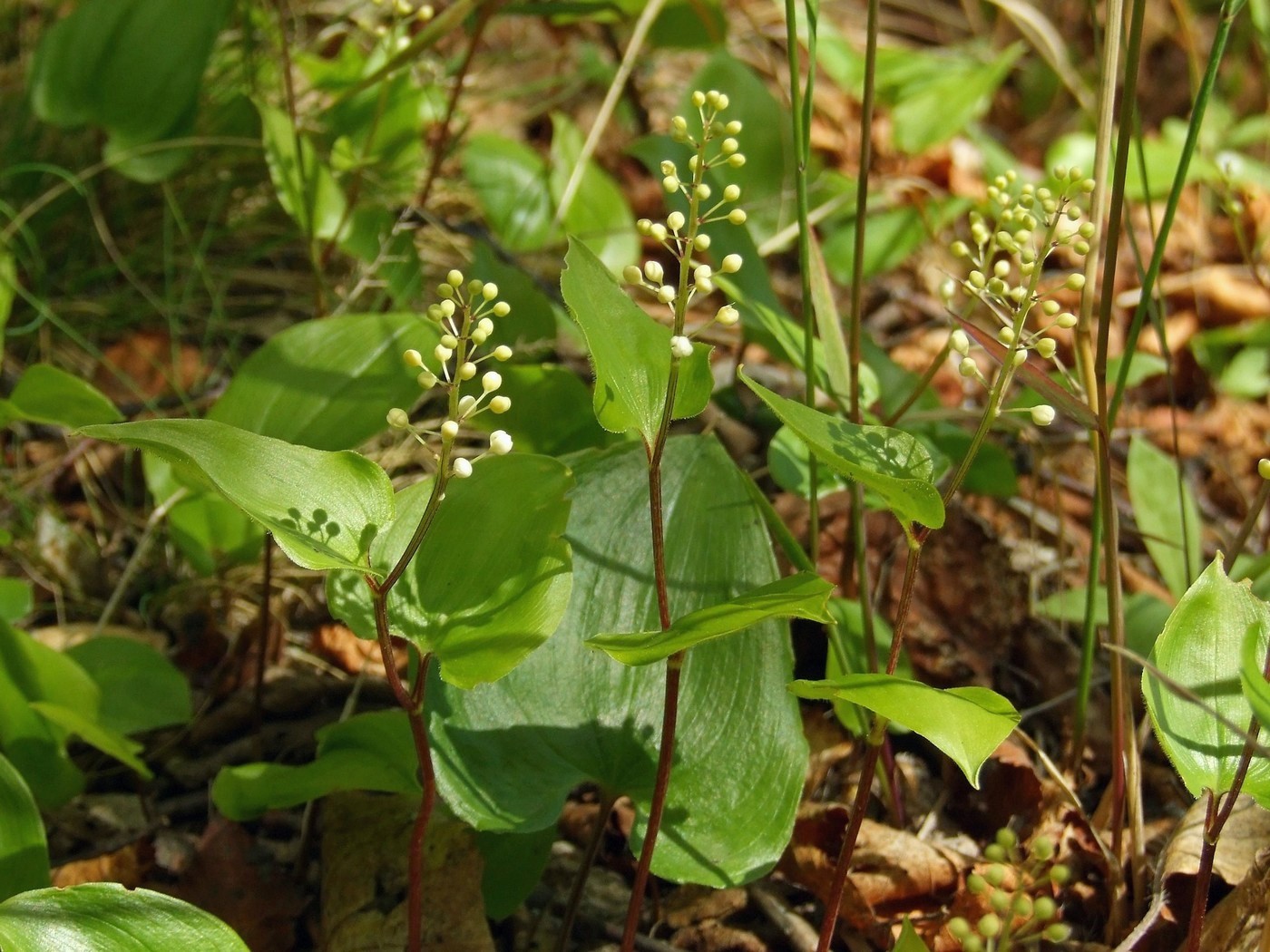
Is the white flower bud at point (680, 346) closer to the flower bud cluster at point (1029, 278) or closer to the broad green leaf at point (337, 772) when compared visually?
the flower bud cluster at point (1029, 278)

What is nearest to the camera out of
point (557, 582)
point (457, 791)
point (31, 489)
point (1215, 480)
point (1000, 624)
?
point (557, 582)

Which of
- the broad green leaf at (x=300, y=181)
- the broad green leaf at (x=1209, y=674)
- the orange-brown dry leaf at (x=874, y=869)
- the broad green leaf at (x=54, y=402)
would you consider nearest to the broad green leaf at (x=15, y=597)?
the broad green leaf at (x=54, y=402)

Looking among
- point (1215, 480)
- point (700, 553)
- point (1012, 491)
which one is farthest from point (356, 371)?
point (1215, 480)

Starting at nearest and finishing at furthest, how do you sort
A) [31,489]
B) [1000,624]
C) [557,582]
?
[557,582] < [1000,624] < [31,489]

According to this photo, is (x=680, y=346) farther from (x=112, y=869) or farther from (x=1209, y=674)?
(x=112, y=869)

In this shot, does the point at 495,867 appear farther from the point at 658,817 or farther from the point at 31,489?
the point at 31,489

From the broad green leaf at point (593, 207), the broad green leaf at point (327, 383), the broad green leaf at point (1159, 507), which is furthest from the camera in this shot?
the broad green leaf at point (593, 207)
